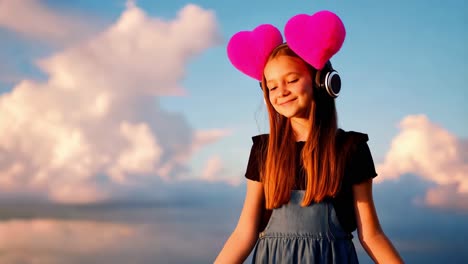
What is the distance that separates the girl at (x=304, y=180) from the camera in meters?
2.75

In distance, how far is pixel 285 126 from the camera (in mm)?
2984

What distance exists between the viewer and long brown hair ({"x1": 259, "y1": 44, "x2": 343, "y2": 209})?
2775 millimetres

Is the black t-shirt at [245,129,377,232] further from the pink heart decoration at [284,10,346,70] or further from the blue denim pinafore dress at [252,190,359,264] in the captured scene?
the pink heart decoration at [284,10,346,70]

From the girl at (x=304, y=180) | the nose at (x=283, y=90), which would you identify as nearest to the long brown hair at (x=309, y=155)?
the girl at (x=304, y=180)

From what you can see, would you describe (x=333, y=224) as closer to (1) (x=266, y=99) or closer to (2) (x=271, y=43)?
(1) (x=266, y=99)

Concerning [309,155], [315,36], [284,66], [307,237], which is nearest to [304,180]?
[309,155]

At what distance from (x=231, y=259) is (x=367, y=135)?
34.0 inches

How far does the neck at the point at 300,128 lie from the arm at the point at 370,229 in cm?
33

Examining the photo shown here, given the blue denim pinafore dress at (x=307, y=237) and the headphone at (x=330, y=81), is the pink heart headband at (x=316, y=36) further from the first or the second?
the blue denim pinafore dress at (x=307, y=237)

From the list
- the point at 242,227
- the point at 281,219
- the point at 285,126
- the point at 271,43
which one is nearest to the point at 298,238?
the point at 281,219

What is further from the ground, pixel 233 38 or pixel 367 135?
pixel 233 38

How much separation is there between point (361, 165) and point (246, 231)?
0.61 metres

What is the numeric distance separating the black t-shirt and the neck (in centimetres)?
4

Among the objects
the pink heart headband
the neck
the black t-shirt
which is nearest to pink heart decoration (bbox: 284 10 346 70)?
the pink heart headband
